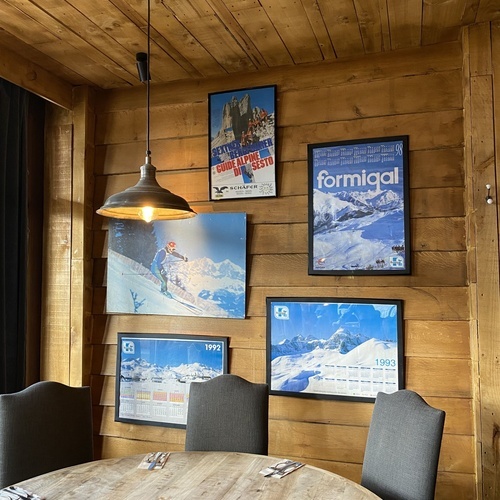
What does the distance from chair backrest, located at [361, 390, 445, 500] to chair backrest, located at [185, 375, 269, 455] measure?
55cm

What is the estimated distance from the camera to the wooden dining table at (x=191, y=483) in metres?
1.84

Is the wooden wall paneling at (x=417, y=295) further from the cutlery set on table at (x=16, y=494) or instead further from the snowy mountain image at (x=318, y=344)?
the cutlery set on table at (x=16, y=494)

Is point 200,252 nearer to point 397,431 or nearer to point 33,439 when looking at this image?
point 33,439

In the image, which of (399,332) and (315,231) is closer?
(399,332)

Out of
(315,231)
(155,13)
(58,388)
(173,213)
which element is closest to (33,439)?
(58,388)

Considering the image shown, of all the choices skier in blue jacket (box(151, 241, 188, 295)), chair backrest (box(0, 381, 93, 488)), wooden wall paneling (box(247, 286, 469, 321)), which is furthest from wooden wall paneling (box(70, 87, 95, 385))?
wooden wall paneling (box(247, 286, 469, 321))

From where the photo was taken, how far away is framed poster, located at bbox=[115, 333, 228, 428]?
9.96 ft

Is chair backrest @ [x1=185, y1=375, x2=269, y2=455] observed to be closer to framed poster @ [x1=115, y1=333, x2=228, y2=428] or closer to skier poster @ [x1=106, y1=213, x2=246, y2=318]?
framed poster @ [x1=115, y1=333, x2=228, y2=428]

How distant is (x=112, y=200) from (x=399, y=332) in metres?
1.56

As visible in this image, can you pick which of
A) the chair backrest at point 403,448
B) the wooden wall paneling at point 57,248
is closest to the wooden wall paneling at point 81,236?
the wooden wall paneling at point 57,248

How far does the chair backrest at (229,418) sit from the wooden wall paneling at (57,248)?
1078 mm

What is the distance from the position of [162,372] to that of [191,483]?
121 cm

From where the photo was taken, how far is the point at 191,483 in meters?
1.95

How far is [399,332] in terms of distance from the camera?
271 cm
